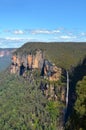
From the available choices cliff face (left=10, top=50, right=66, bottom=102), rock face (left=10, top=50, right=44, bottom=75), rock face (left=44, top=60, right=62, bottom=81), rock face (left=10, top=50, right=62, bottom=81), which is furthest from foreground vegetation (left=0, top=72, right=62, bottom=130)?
rock face (left=10, top=50, right=44, bottom=75)

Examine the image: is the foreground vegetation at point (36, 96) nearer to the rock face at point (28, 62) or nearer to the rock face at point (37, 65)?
the rock face at point (37, 65)

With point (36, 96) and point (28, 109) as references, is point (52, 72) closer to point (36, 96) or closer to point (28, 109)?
point (36, 96)

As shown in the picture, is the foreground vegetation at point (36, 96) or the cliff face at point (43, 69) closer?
the foreground vegetation at point (36, 96)

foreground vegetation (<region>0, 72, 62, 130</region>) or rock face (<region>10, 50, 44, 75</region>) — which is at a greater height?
rock face (<region>10, 50, 44, 75</region>)

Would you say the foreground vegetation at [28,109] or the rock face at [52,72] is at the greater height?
the rock face at [52,72]

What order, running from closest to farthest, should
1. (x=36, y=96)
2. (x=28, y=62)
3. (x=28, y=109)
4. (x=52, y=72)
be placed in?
(x=28, y=109) < (x=36, y=96) < (x=52, y=72) < (x=28, y=62)

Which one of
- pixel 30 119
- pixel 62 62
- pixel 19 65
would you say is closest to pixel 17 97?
pixel 62 62

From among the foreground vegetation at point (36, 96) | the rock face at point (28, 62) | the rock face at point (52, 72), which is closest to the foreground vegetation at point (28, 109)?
the foreground vegetation at point (36, 96)

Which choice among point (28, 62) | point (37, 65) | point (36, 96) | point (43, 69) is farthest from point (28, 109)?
point (28, 62)

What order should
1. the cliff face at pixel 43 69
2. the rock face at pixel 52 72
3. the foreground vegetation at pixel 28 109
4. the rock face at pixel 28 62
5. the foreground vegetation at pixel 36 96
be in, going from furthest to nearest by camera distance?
the rock face at pixel 28 62, the rock face at pixel 52 72, the cliff face at pixel 43 69, the foreground vegetation at pixel 36 96, the foreground vegetation at pixel 28 109

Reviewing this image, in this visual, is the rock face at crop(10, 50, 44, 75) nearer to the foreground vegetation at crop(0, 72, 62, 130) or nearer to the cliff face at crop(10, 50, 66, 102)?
the cliff face at crop(10, 50, 66, 102)

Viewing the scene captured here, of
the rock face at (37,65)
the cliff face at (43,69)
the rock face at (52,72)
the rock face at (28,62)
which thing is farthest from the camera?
the rock face at (28,62)
